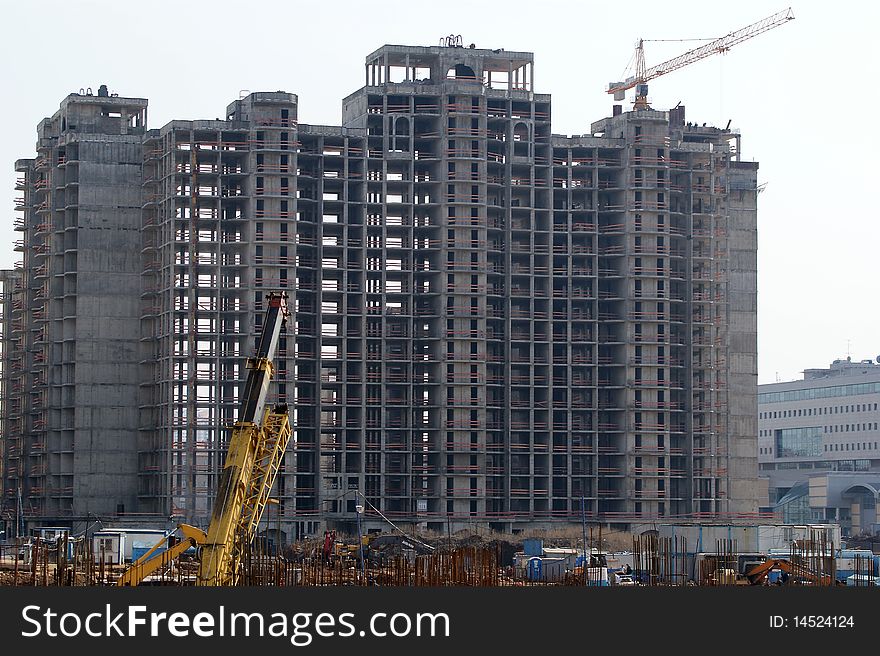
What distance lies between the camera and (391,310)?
167 metres

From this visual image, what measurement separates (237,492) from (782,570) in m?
42.6

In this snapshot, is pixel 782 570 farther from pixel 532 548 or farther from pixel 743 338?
pixel 743 338

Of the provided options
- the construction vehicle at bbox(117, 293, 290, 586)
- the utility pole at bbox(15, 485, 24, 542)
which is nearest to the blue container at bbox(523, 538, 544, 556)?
the utility pole at bbox(15, 485, 24, 542)

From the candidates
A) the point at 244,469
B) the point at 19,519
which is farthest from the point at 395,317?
the point at 244,469

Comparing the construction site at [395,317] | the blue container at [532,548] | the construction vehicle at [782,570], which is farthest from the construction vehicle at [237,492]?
the construction site at [395,317]

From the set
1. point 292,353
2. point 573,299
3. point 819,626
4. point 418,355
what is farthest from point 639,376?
point 819,626

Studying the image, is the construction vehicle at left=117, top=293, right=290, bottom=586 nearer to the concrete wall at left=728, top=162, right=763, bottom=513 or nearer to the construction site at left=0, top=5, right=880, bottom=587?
the construction site at left=0, top=5, right=880, bottom=587

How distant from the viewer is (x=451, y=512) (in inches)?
6378

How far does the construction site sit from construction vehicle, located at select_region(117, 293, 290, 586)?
6014cm

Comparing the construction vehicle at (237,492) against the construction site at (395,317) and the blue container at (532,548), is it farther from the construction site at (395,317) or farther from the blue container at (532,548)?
the construction site at (395,317)

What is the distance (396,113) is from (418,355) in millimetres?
23264

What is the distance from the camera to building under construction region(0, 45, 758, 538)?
6368 inches

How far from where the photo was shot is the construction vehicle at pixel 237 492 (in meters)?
87.2

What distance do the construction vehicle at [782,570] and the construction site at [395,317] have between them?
38.1 meters
